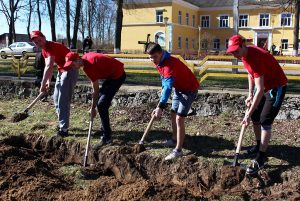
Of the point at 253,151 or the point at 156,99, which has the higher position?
the point at 156,99

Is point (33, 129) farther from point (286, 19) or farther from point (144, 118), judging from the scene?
point (286, 19)

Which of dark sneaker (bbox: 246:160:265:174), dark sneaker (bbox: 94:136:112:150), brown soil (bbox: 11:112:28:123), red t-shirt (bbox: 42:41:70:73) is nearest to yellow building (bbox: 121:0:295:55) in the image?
brown soil (bbox: 11:112:28:123)

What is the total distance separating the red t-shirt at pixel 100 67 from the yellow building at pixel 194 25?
38721mm

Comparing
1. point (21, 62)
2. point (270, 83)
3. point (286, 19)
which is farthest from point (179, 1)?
point (270, 83)

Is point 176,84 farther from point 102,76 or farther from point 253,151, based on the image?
point 253,151

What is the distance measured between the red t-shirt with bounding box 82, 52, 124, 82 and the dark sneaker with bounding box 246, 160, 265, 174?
2.43 meters

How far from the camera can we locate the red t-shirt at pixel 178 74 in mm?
5328

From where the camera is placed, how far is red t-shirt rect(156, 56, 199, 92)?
17.5 feet

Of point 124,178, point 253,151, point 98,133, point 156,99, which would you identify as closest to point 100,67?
point 98,133

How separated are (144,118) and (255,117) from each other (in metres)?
2.75

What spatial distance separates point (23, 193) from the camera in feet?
16.0

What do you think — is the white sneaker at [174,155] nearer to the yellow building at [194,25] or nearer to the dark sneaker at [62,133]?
the dark sneaker at [62,133]

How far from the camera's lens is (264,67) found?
192 inches

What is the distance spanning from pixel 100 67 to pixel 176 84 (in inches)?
48.3
